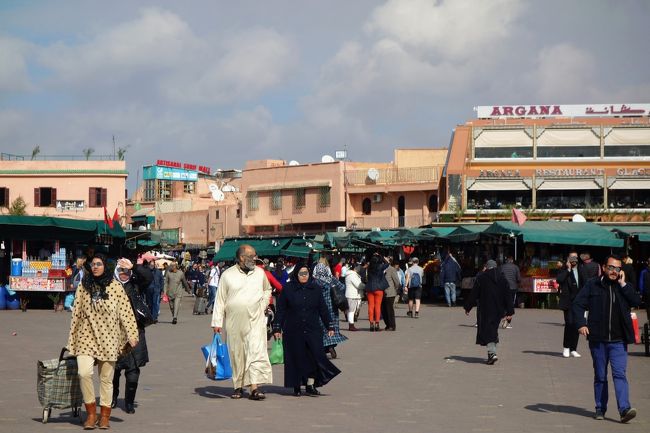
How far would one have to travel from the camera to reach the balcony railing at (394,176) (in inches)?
2621

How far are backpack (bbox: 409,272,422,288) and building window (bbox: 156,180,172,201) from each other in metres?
65.4

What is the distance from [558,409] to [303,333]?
3035mm

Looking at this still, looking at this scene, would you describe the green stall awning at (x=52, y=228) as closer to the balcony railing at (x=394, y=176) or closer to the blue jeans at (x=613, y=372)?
the blue jeans at (x=613, y=372)

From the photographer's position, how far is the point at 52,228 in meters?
33.3

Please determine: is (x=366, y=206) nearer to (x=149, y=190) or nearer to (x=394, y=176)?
(x=394, y=176)

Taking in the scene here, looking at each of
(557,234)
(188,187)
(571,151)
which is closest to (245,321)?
(557,234)

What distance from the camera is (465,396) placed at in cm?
1234

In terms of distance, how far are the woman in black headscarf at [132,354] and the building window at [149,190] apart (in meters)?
83.8

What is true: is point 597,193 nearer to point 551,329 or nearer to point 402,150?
point 402,150

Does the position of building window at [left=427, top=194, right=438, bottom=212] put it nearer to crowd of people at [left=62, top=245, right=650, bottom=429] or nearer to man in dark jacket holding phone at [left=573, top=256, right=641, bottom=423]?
crowd of people at [left=62, top=245, right=650, bottom=429]

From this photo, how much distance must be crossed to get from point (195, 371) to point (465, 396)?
4.36 meters

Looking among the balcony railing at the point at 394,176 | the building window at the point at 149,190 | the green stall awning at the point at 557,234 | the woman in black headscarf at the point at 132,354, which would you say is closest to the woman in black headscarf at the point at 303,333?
the woman in black headscarf at the point at 132,354

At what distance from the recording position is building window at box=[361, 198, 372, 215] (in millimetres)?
69694

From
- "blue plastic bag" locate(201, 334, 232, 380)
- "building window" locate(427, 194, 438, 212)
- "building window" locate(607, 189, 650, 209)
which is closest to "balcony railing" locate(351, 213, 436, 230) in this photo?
"building window" locate(427, 194, 438, 212)
